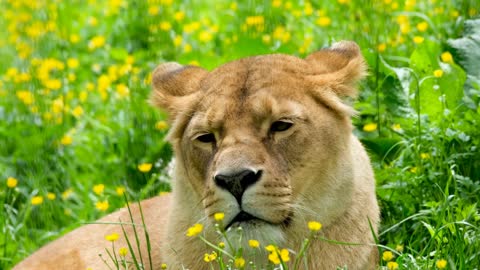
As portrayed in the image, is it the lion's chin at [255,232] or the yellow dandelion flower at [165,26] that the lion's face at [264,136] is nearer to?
the lion's chin at [255,232]

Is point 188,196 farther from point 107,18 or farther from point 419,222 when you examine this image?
point 107,18

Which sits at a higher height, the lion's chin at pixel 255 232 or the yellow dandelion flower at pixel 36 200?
the lion's chin at pixel 255 232

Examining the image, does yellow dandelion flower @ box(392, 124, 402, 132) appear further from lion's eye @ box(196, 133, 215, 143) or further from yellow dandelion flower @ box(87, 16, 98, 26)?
yellow dandelion flower @ box(87, 16, 98, 26)

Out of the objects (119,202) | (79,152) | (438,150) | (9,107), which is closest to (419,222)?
(438,150)

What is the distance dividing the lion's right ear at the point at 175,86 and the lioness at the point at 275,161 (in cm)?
1

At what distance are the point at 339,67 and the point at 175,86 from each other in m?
0.70

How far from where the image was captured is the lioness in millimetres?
4055

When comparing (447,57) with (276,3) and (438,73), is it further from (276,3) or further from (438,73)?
(276,3)

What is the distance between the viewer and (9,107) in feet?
23.4

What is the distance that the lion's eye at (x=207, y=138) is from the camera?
14.3 ft

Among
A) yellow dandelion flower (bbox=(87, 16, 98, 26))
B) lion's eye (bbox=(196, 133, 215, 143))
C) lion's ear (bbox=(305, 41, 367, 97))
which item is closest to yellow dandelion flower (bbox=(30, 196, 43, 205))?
lion's eye (bbox=(196, 133, 215, 143))

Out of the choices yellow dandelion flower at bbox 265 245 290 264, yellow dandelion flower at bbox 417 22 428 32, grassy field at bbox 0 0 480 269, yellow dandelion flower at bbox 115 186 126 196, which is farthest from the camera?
yellow dandelion flower at bbox 417 22 428 32

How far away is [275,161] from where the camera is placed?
4152 mm

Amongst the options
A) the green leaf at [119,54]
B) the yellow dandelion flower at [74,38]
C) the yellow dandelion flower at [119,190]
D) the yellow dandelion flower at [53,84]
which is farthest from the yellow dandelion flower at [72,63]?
the yellow dandelion flower at [119,190]
